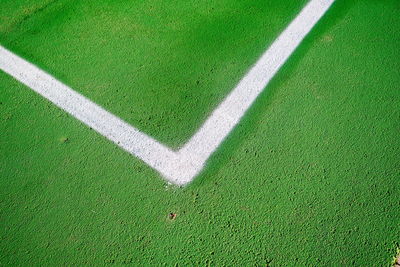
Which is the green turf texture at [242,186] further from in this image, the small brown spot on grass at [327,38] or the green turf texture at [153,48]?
the small brown spot on grass at [327,38]

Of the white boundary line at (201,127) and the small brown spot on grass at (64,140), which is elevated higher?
the white boundary line at (201,127)

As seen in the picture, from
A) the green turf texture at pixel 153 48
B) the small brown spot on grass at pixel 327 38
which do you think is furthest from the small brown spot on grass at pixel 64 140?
the small brown spot on grass at pixel 327 38

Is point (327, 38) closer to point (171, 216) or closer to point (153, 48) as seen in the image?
point (153, 48)

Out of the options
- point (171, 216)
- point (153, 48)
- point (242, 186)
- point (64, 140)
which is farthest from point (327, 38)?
point (64, 140)

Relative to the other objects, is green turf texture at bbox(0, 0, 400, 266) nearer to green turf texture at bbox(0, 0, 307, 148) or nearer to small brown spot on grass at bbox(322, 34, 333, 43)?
green turf texture at bbox(0, 0, 307, 148)

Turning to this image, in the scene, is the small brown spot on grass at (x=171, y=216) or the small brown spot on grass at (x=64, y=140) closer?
the small brown spot on grass at (x=171, y=216)

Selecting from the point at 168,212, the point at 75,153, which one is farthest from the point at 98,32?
the point at 168,212

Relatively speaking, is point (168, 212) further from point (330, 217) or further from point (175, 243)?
point (330, 217)
